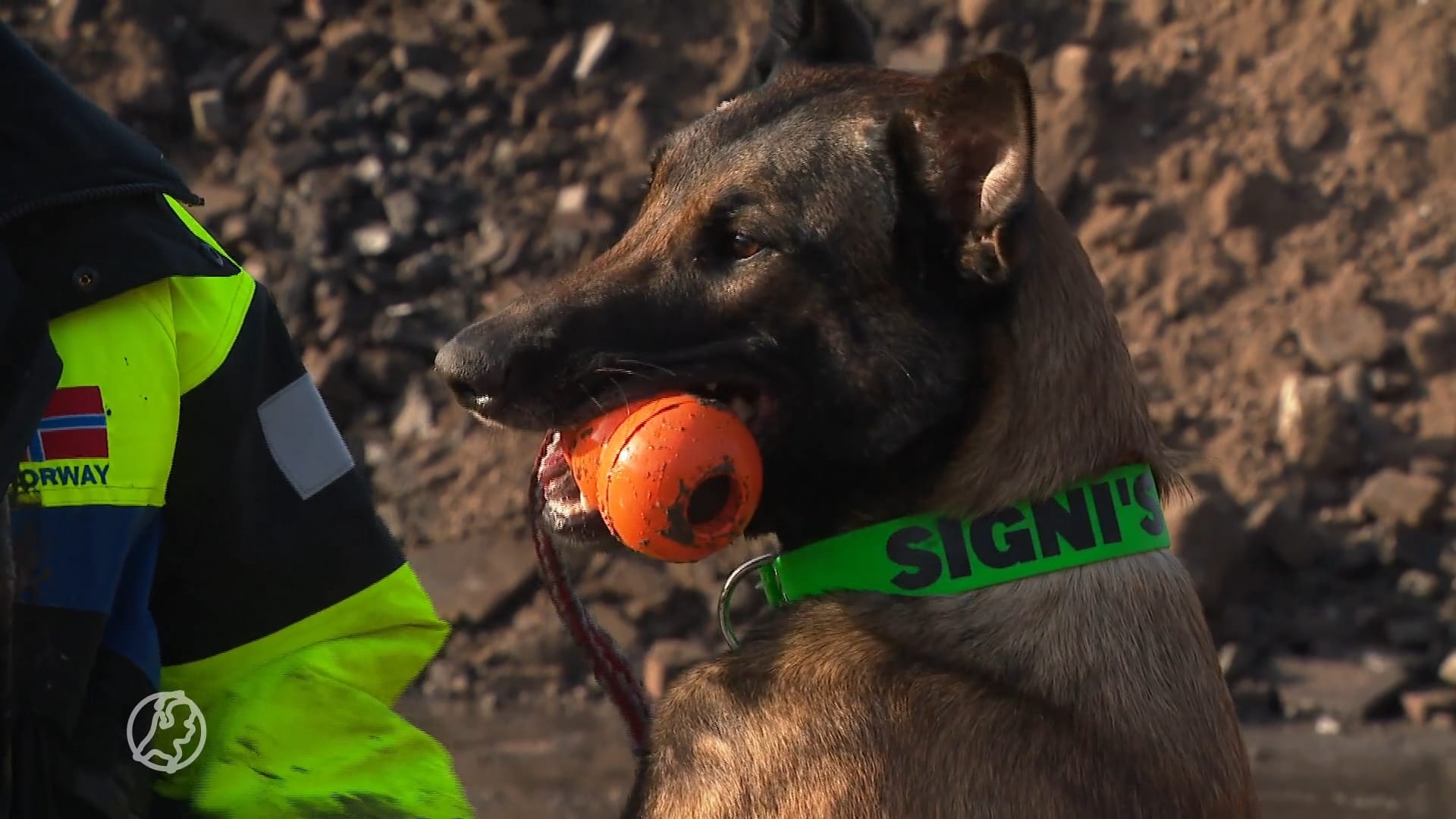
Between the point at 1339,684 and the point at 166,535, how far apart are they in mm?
4982

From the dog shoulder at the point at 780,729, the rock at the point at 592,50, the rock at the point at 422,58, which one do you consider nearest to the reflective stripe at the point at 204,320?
the dog shoulder at the point at 780,729

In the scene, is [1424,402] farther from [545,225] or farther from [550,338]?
[550,338]

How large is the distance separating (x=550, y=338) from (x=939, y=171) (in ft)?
2.08

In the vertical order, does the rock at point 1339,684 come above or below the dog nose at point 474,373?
below

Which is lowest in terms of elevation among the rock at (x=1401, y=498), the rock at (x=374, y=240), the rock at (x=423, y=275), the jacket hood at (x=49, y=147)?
the rock at (x=1401, y=498)

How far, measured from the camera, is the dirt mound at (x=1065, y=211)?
22.7ft

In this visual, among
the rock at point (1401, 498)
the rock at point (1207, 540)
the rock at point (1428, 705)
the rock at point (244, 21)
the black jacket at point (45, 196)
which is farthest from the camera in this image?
the rock at point (244, 21)

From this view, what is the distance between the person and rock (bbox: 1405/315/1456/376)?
5.64 m

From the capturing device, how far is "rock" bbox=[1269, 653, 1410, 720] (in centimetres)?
639

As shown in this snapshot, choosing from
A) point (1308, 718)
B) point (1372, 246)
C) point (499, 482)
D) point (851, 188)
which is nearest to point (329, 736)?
point (851, 188)

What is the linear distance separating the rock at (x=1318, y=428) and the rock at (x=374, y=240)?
13.4ft

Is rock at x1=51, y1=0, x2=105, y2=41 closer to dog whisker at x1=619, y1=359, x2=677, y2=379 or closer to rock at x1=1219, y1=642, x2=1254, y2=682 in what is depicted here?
rock at x1=1219, y1=642, x2=1254, y2=682

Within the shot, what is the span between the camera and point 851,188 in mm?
2877

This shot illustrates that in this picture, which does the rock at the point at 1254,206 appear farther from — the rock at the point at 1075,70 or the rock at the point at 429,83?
the rock at the point at 429,83
